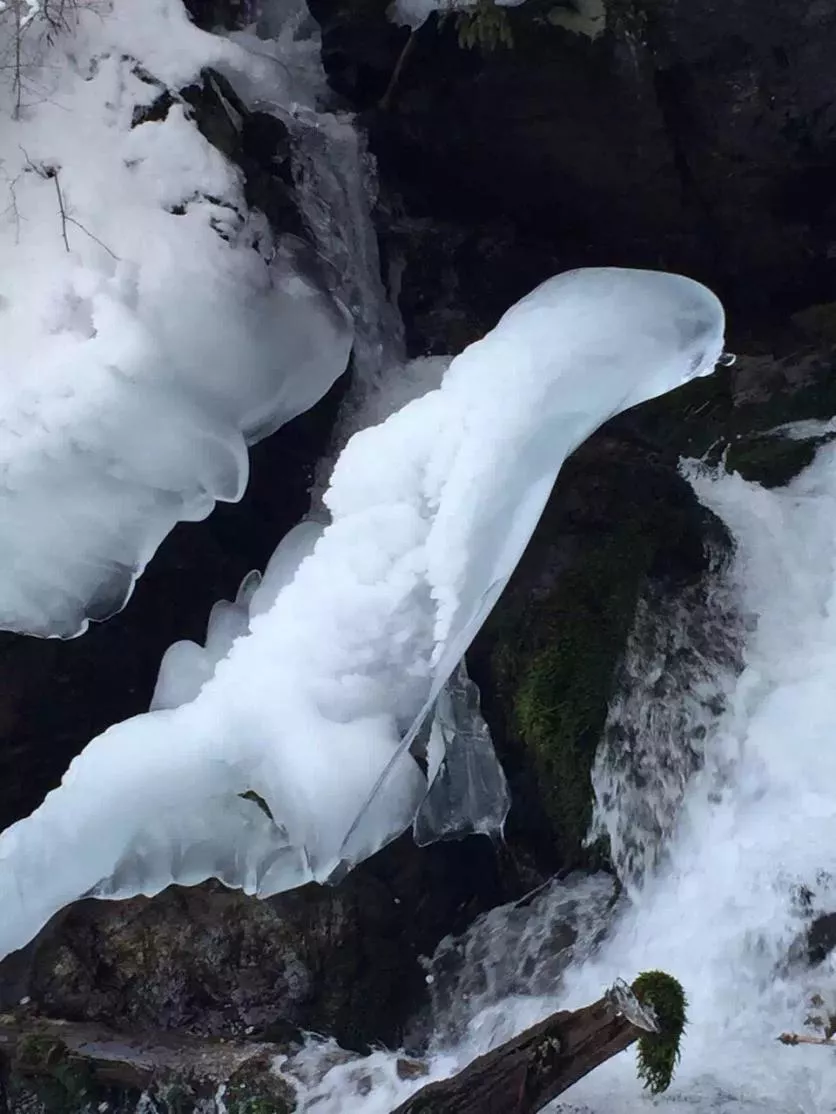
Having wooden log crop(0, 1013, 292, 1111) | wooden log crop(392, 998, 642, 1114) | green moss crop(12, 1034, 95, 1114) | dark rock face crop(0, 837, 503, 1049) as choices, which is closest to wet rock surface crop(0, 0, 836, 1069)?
dark rock face crop(0, 837, 503, 1049)

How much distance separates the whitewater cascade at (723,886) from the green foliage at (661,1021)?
0.63m

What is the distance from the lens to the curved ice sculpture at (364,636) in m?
2.57

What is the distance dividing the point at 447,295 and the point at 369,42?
3.87 feet

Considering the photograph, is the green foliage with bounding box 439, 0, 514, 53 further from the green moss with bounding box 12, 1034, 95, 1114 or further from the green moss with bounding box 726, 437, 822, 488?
the green moss with bounding box 12, 1034, 95, 1114

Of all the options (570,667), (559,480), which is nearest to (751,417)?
(559,480)

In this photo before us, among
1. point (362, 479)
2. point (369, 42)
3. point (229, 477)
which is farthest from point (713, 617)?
point (369, 42)

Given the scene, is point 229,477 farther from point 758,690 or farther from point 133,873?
point 758,690

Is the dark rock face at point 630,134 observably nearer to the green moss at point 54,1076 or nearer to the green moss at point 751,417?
the green moss at point 751,417

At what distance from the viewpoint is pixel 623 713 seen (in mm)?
3693

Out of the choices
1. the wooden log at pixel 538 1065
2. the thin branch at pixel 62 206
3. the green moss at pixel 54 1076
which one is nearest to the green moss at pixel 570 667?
the wooden log at pixel 538 1065

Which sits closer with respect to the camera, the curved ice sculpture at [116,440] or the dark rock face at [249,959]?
the curved ice sculpture at [116,440]

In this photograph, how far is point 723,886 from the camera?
10.6ft

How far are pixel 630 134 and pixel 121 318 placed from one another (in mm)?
2224

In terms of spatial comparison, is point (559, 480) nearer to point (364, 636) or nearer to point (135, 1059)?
point (364, 636)
